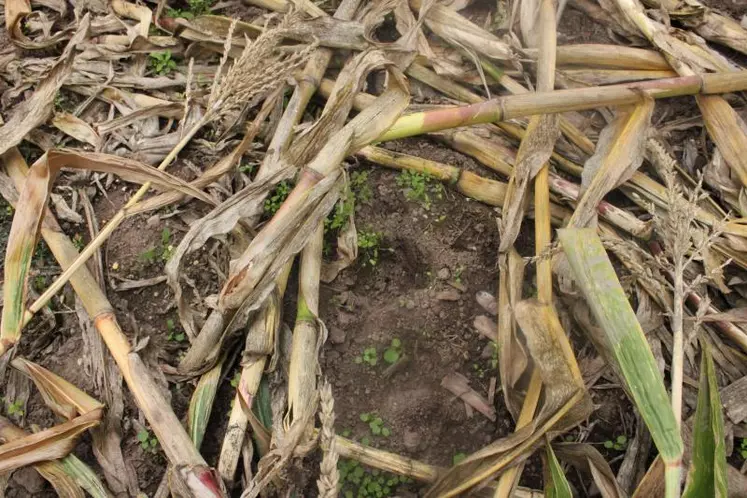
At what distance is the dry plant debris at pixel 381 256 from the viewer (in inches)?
63.8

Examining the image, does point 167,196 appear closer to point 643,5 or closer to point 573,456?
point 573,456

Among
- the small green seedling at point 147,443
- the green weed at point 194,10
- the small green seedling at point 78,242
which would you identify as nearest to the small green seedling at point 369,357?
the small green seedling at point 147,443

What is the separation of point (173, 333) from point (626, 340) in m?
1.21

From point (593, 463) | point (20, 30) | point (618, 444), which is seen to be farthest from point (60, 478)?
point (20, 30)

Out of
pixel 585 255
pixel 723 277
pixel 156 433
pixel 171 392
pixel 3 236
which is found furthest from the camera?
pixel 3 236

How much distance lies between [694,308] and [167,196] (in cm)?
156

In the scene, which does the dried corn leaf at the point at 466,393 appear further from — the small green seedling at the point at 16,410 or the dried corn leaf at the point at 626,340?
the small green seedling at the point at 16,410

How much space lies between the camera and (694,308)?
1.87 meters

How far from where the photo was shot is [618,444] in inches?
68.6

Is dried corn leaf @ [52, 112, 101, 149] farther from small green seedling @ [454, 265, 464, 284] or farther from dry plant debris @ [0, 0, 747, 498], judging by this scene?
small green seedling @ [454, 265, 464, 284]

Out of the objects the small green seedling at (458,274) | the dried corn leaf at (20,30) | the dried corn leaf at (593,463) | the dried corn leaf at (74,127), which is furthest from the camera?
the dried corn leaf at (20,30)

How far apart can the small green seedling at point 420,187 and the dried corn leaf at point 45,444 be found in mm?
1091

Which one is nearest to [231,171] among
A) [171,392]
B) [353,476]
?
[171,392]

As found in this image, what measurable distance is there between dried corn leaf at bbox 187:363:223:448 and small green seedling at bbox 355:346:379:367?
1.25ft
